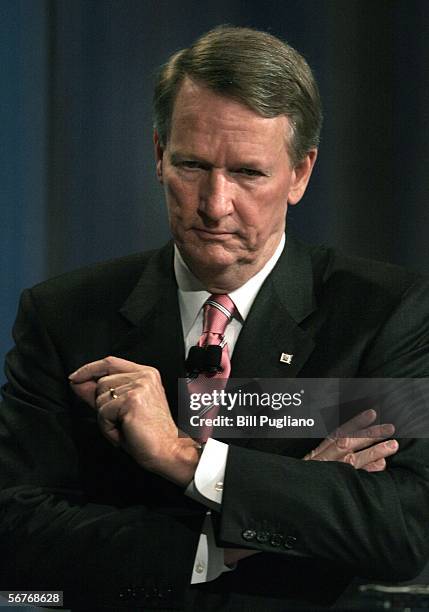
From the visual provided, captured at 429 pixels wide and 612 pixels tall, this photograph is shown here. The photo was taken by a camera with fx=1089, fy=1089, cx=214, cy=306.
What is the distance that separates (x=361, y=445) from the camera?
84.4 inches

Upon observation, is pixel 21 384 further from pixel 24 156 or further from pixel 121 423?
pixel 24 156

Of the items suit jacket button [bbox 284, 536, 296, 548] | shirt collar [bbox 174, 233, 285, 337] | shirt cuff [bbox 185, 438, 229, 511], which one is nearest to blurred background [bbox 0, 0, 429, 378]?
shirt collar [bbox 174, 233, 285, 337]

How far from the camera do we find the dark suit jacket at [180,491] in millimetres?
2045

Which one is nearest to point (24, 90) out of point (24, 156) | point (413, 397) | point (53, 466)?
point (24, 156)

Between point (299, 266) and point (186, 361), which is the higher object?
point (299, 266)

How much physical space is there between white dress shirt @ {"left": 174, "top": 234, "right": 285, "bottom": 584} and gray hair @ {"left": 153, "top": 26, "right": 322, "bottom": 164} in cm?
27

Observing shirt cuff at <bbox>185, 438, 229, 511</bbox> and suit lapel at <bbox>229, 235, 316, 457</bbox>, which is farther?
suit lapel at <bbox>229, 235, 316, 457</bbox>

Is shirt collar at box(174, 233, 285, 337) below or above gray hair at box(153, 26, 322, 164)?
below

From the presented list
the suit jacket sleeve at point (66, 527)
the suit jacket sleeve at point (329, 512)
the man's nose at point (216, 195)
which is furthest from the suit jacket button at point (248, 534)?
the man's nose at point (216, 195)

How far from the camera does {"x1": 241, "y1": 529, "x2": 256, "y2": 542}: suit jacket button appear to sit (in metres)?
2.02

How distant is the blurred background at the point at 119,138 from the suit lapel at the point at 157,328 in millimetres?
Answer: 633

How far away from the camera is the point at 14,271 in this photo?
9.87 feet

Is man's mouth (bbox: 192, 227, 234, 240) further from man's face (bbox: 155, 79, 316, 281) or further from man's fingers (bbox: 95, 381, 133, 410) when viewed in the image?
man's fingers (bbox: 95, 381, 133, 410)

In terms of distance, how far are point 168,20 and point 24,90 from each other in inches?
17.4
